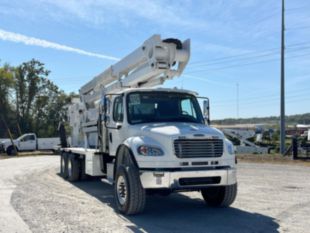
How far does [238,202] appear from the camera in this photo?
1056cm

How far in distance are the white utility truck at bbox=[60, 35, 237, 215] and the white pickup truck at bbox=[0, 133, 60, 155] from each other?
2897 centimetres

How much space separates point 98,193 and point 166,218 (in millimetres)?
3988

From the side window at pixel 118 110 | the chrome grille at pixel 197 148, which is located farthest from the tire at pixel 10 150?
the chrome grille at pixel 197 148

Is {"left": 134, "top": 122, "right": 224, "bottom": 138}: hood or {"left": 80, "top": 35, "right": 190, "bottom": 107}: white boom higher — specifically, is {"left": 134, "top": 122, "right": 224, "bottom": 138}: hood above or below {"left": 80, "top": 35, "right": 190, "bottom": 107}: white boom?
below

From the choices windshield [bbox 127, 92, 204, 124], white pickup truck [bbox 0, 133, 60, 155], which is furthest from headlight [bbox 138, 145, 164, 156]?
white pickup truck [bbox 0, 133, 60, 155]

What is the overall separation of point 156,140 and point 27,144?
3475 centimetres

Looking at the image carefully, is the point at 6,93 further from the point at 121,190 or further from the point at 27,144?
the point at 121,190

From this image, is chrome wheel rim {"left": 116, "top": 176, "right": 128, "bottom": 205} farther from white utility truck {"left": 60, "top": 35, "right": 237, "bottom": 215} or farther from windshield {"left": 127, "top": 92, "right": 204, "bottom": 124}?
windshield {"left": 127, "top": 92, "right": 204, "bottom": 124}

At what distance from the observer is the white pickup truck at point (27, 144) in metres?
39.9

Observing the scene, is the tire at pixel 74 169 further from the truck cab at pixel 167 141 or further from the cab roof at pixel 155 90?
the cab roof at pixel 155 90

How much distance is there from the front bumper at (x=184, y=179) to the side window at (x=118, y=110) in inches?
78.8

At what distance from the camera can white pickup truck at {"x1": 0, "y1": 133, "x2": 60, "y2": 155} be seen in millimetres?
39906

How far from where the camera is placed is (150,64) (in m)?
10.7

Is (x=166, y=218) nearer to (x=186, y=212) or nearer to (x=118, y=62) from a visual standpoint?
(x=186, y=212)
